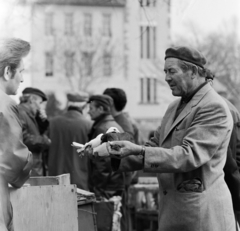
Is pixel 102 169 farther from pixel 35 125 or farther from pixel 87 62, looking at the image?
pixel 87 62

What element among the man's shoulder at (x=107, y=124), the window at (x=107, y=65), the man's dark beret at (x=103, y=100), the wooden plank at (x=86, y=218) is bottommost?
the wooden plank at (x=86, y=218)

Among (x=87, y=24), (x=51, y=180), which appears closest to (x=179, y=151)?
(x=51, y=180)

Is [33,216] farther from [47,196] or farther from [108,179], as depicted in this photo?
[108,179]

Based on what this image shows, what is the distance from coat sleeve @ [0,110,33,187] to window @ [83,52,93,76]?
3599 centimetres

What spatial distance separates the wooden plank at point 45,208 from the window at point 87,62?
1390 inches

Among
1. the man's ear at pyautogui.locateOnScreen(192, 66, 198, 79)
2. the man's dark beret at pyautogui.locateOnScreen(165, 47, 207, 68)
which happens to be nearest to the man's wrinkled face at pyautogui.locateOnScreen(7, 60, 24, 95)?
the man's dark beret at pyautogui.locateOnScreen(165, 47, 207, 68)

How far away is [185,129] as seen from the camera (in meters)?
4.38

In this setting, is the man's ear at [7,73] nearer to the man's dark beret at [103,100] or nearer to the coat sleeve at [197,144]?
the coat sleeve at [197,144]

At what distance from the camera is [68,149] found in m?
8.20

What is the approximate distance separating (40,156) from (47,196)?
10.3ft

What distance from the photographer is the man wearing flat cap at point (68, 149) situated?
815 centimetres

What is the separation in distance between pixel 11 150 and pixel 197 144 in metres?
1.20

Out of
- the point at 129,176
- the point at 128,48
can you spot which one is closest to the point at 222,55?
the point at 128,48

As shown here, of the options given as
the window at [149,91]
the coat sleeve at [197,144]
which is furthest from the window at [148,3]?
the window at [149,91]
